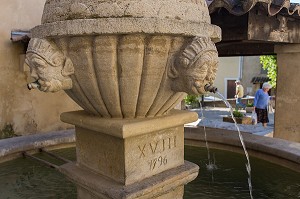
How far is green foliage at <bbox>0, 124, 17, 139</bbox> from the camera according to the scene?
514cm

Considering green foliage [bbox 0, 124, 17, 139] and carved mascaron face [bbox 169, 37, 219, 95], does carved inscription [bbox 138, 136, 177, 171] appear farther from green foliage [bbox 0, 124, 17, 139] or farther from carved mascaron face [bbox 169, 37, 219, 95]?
green foliage [bbox 0, 124, 17, 139]

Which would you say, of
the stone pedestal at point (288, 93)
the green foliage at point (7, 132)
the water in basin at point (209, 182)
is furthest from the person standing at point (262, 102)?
the green foliage at point (7, 132)

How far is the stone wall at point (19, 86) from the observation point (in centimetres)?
509

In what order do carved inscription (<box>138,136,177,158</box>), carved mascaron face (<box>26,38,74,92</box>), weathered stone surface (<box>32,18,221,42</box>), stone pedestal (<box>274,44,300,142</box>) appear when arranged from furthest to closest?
stone pedestal (<box>274,44,300,142</box>), carved inscription (<box>138,136,177,158</box>), carved mascaron face (<box>26,38,74,92</box>), weathered stone surface (<box>32,18,221,42</box>)

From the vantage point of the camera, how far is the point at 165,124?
5.67ft

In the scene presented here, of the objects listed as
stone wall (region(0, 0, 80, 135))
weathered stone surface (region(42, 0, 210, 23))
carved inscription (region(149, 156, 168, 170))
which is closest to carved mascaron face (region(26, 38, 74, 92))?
weathered stone surface (region(42, 0, 210, 23))

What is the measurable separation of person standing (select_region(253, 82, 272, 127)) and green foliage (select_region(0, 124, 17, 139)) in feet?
17.8

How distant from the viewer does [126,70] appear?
1.45 metres

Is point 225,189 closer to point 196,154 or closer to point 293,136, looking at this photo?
point 196,154

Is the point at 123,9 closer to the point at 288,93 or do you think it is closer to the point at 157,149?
the point at 157,149

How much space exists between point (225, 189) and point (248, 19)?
1.93 metres

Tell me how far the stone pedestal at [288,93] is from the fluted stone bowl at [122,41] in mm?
3258

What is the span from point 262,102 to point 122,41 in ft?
20.7

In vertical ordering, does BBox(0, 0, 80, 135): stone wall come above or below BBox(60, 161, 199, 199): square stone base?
above
